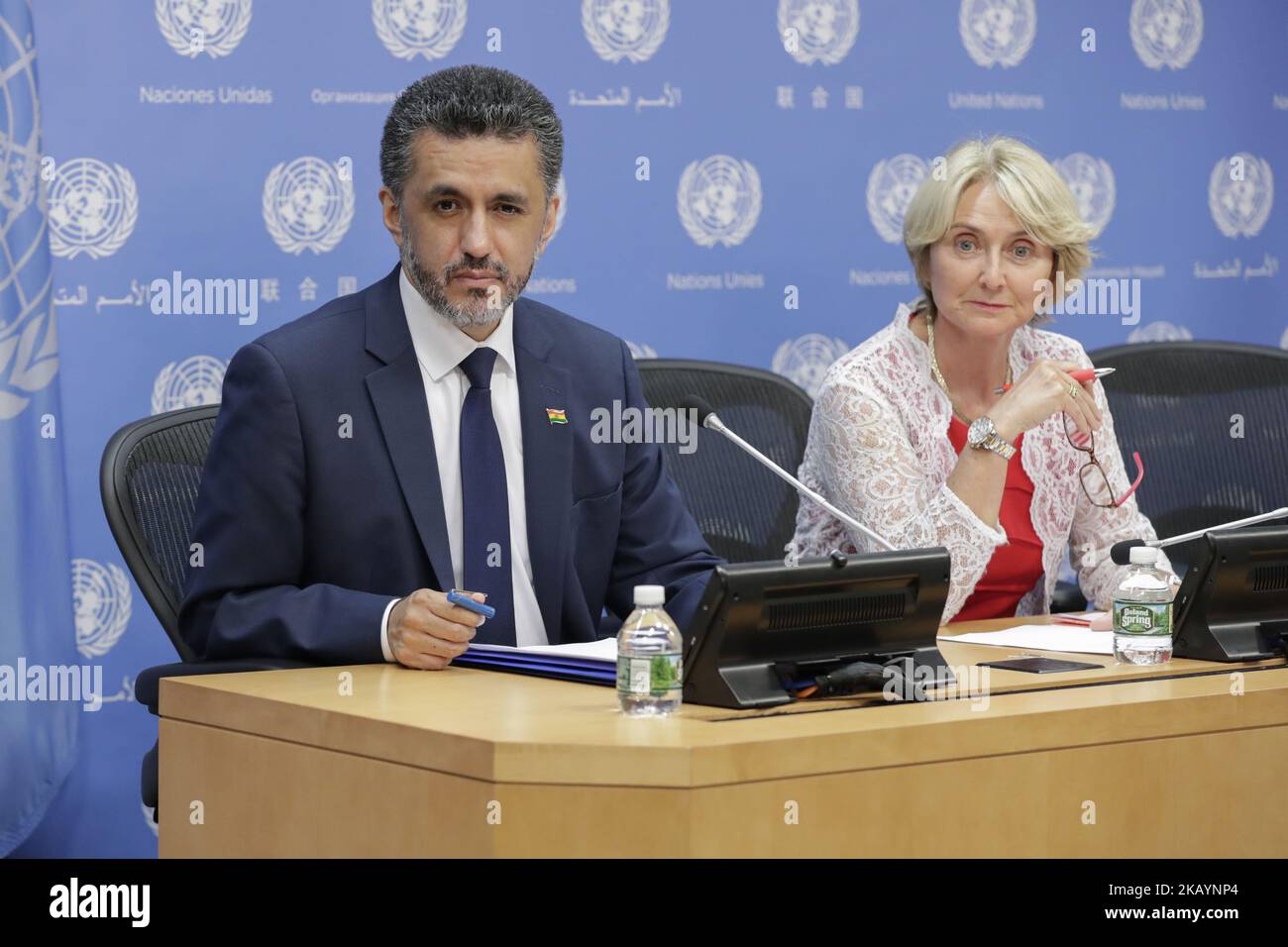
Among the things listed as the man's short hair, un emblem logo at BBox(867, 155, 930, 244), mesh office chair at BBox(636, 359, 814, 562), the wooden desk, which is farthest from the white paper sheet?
un emblem logo at BBox(867, 155, 930, 244)

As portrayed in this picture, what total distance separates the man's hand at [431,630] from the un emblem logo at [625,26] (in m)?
1.88

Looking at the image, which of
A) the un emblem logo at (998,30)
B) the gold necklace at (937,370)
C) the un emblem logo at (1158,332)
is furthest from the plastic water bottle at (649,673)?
the un emblem logo at (1158,332)

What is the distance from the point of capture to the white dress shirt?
236 cm

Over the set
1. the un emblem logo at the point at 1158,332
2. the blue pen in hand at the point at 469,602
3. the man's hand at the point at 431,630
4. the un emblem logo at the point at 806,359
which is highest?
the un emblem logo at the point at 1158,332

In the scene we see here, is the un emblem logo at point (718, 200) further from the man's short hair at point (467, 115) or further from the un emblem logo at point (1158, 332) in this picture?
the man's short hair at point (467, 115)

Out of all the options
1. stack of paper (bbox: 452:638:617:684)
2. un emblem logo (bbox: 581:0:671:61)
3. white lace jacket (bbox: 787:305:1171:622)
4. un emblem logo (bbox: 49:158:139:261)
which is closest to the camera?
stack of paper (bbox: 452:638:617:684)

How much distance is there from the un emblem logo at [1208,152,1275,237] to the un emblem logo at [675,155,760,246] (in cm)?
133

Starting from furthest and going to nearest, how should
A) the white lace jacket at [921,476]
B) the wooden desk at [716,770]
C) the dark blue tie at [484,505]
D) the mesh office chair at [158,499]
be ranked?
the white lace jacket at [921,476], the mesh office chair at [158,499], the dark blue tie at [484,505], the wooden desk at [716,770]

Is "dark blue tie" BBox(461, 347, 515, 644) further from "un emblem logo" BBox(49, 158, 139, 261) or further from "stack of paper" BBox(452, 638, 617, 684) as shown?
"un emblem logo" BBox(49, 158, 139, 261)

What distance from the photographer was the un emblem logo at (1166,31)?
420 cm

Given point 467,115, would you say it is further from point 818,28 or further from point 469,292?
point 818,28

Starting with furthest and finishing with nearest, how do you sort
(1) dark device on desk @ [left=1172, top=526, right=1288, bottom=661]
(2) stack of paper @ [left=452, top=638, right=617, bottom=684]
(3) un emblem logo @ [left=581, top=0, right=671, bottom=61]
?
1. (3) un emblem logo @ [left=581, top=0, right=671, bottom=61]
2. (1) dark device on desk @ [left=1172, top=526, right=1288, bottom=661]
3. (2) stack of paper @ [left=452, top=638, right=617, bottom=684]

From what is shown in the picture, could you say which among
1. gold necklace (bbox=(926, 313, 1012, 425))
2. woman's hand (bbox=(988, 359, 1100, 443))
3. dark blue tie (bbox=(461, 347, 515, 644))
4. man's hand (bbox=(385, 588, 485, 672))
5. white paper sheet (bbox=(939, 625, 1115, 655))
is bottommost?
white paper sheet (bbox=(939, 625, 1115, 655))
